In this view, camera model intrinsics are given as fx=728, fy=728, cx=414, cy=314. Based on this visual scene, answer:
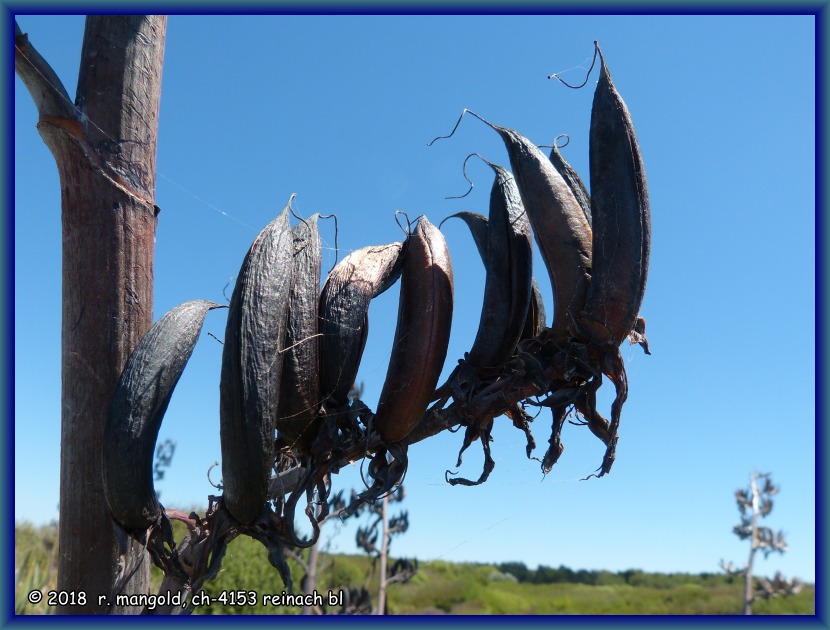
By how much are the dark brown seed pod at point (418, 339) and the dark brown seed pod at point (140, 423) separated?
485 mm

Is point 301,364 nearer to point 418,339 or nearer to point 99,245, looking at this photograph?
point 418,339

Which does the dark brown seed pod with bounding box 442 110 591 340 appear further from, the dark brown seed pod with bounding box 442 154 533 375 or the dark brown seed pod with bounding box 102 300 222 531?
the dark brown seed pod with bounding box 102 300 222 531

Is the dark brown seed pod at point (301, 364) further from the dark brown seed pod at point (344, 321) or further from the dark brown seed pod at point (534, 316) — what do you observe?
the dark brown seed pod at point (534, 316)

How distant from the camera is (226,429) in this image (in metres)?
1.49

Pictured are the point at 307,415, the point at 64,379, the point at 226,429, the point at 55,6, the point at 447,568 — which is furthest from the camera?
the point at 447,568

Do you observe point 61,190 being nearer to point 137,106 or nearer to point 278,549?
point 137,106

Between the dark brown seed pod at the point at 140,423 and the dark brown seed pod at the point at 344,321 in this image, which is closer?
the dark brown seed pod at the point at 140,423

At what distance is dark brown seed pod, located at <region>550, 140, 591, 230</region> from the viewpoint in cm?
181

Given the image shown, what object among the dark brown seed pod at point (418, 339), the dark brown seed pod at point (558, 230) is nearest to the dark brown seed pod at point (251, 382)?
the dark brown seed pod at point (418, 339)

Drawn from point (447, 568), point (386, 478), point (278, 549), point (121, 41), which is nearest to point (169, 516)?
point (278, 549)

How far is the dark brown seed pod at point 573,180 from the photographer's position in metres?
1.81

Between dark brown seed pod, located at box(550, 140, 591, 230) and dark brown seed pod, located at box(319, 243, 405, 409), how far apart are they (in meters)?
0.51

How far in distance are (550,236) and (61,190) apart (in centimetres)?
122

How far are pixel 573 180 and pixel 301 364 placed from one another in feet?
2.72
